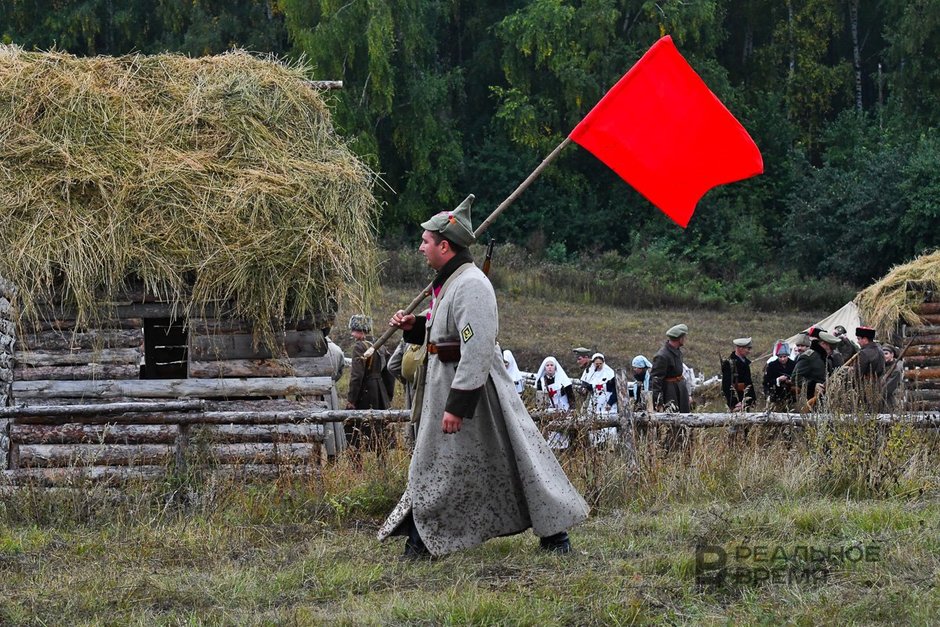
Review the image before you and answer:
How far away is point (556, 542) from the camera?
21.8ft

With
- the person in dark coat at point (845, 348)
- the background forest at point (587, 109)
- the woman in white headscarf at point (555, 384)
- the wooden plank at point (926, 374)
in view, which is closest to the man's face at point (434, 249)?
the woman in white headscarf at point (555, 384)

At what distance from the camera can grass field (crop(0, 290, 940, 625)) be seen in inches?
210

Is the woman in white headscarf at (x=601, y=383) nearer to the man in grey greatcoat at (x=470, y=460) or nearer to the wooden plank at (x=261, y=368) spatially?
the wooden plank at (x=261, y=368)

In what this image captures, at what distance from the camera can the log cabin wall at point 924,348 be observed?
16.6 meters

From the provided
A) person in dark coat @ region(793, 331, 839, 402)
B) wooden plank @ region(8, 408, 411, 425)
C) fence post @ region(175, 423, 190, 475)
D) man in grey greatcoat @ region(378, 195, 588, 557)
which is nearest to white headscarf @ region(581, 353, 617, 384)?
person in dark coat @ region(793, 331, 839, 402)

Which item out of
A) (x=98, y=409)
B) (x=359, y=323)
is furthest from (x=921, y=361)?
(x=98, y=409)

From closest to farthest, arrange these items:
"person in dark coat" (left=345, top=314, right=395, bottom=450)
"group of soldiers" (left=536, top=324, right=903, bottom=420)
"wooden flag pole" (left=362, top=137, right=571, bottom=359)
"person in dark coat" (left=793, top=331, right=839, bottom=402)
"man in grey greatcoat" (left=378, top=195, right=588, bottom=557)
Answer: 1. "man in grey greatcoat" (left=378, top=195, right=588, bottom=557)
2. "wooden flag pole" (left=362, top=137, right=571, bottom=359)
3. "person in dark coat" (left=345, top=314, right=395, bottom=450)
4. "group of soldiers" (left=536, top=324, right=903, bottom=420)
5. "person in dark coat" (left=793, top=331, right=839, bottom=402)

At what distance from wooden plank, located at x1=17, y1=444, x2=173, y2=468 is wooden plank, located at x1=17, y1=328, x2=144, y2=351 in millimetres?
810

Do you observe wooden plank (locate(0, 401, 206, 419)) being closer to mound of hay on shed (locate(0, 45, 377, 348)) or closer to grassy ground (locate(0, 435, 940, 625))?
grassy ground (locate(0, 435, 940, 625))

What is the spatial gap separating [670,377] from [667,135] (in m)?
6.26

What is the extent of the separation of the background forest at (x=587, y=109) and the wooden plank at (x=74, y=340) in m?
22.8

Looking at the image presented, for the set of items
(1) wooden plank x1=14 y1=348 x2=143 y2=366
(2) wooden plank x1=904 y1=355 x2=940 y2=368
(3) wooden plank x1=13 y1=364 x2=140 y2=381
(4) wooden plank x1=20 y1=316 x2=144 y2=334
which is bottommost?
(2) wooden plank x1=904 y1=355 x2=940 y2=368

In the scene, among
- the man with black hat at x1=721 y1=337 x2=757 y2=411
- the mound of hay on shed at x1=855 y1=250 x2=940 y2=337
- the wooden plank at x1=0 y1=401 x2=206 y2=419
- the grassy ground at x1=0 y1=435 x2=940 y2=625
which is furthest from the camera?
the mound of hay on shed at x1=855 y1=250 x2=940 y2=337

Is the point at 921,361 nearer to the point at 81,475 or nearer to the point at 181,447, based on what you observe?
the point at 181,447
